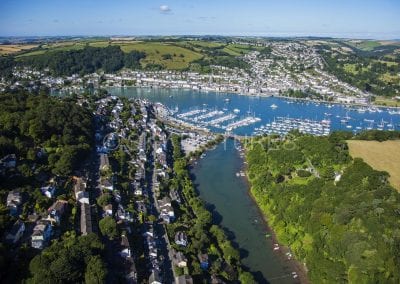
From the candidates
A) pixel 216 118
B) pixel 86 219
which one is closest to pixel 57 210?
pixel 86 219


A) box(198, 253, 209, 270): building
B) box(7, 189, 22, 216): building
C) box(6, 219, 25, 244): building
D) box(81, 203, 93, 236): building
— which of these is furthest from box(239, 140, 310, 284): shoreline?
box(7, 189, 22, 216): building

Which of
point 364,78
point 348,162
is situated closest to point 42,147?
point 348,162

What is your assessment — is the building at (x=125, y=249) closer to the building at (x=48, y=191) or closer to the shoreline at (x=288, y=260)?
the building at (x=48, y=191)

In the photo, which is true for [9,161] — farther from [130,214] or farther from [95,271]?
[95,271]

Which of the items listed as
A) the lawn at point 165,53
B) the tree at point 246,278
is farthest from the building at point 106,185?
the lawn at point 165,53

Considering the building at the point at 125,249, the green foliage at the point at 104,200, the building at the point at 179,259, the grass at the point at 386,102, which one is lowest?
the grass at the point at 386,102
